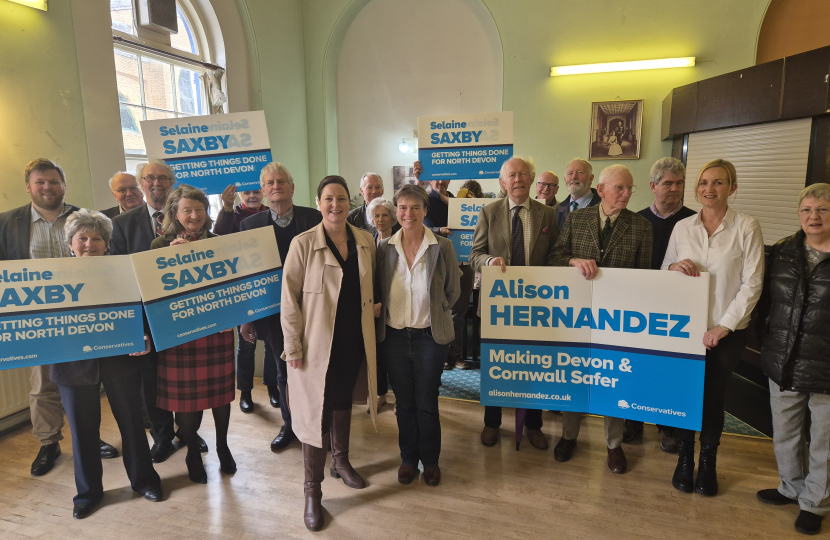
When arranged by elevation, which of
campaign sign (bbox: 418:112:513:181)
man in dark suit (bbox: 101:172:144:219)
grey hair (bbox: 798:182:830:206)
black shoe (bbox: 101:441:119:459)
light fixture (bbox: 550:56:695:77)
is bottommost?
black shoe (bbox: 101:441:119:459)

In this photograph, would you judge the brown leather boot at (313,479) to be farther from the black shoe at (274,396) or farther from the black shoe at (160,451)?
the black shoe at (274,396)

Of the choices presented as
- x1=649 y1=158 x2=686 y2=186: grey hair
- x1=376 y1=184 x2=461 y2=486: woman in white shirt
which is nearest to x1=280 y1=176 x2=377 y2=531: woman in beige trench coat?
x1=376 y1=184 x2=461 y2=486: woman in white shirt

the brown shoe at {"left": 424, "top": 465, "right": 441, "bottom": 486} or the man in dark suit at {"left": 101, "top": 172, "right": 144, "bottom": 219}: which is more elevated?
the man in dark suit at {"left": 101, "top": 172, "right": 144, "bottom": 219}

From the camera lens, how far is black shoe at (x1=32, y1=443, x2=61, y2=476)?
2643 mm

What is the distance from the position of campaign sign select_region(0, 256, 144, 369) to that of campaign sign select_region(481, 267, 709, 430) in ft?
6.02

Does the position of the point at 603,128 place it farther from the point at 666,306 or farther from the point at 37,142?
the point at 37,142

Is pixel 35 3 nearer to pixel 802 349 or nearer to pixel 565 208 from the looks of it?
pixel 565 208

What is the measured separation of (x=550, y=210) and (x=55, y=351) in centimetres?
267

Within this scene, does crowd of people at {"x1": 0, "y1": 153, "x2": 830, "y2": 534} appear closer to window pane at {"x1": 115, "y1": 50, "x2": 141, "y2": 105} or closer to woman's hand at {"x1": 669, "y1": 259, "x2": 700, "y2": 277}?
woman's hand at {"x1": 669, "y1": 259, "x2": 700, "y2": 277}

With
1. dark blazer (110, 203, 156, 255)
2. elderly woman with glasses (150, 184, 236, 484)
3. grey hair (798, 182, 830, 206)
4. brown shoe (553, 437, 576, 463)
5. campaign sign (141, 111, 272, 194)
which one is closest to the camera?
grey hair (798, 182, 830, 206)

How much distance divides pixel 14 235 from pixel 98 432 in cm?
131

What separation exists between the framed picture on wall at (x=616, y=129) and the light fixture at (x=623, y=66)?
394mm

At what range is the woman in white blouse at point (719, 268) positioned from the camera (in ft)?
7.16

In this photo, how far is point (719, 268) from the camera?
87.4 inches
